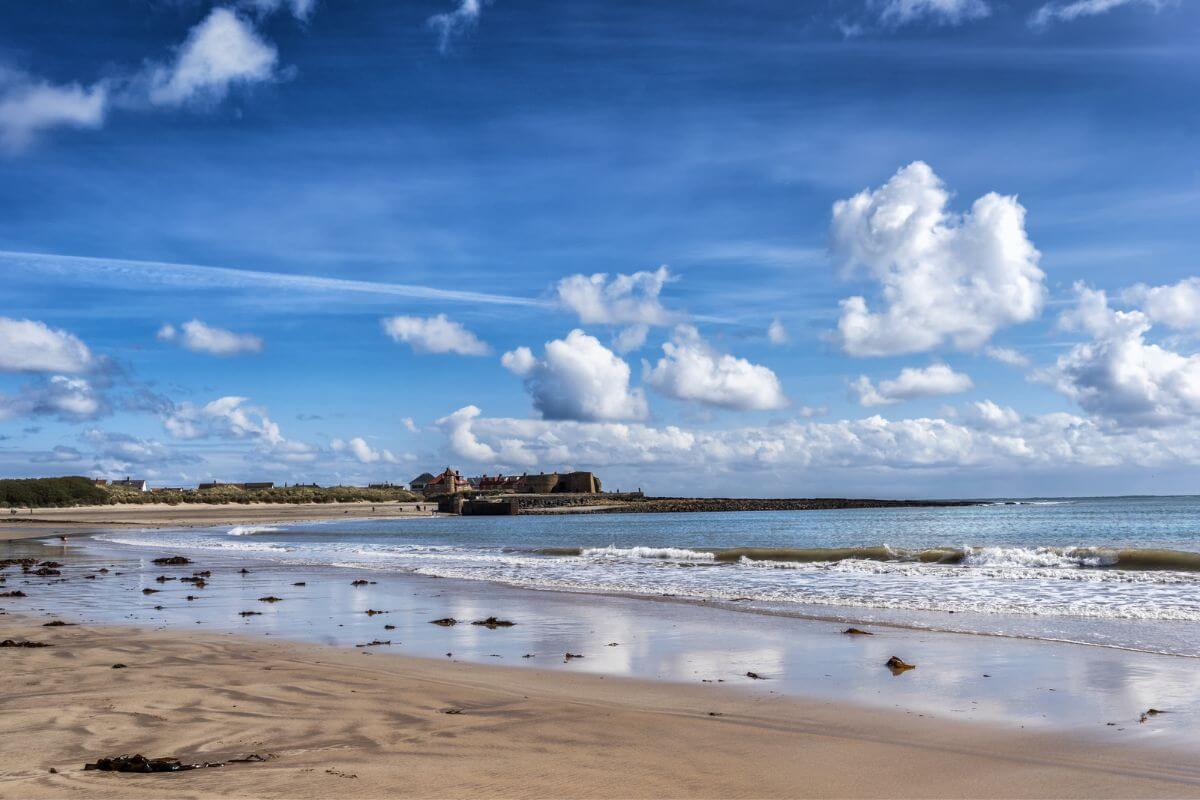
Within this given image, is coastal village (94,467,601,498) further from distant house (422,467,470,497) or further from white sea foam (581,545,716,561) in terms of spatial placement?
white sea foam (581,545,716,561)

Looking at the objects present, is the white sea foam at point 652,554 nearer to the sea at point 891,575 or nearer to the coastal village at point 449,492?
the sea at point 891,575

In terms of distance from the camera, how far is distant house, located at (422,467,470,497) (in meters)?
152

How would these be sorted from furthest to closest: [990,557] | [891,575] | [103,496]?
[103,496] → [990,557] → [891,575]

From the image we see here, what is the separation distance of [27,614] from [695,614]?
11.8 metres

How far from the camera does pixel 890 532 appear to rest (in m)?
50.6

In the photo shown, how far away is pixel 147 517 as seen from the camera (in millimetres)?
76250

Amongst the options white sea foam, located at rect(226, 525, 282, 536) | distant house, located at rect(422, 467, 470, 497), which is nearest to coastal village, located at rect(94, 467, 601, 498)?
distant house, located at rect(422, 467, 470, 497)

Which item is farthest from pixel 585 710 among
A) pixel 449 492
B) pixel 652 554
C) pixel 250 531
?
pixel 449 492

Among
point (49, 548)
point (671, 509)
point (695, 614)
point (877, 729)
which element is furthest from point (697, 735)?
point (671, 509)

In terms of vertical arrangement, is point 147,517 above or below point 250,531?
below

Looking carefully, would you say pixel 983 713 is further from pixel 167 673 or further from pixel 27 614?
pixel 27 614

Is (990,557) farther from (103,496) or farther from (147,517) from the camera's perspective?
(103,496)

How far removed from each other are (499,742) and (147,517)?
265ft

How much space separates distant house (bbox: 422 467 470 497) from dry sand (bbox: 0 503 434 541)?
34984mm
